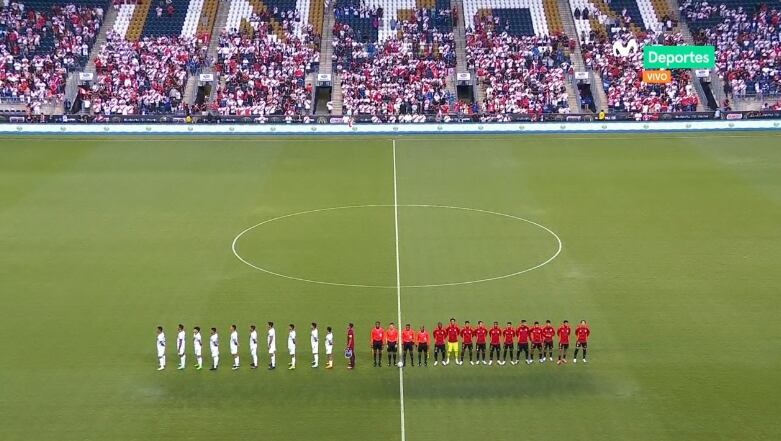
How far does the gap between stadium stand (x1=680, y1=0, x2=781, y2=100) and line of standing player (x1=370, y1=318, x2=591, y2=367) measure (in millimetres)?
39344

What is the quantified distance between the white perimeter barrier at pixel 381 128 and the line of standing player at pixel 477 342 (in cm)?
3134

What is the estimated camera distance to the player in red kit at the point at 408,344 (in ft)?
80.1

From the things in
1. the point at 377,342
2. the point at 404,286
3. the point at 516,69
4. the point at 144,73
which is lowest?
the point at 404,286

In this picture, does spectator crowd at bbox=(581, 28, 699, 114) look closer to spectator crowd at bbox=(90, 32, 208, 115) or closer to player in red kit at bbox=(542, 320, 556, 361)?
spectator crowd at bbox=(90, 32, 208, 115)

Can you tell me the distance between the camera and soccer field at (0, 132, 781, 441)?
22.3m

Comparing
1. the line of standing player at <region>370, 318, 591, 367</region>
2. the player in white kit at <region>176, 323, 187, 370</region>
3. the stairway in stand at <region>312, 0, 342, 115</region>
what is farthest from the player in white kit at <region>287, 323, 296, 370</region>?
the stairway in stand at <region>312, 0, 342, 115</region>

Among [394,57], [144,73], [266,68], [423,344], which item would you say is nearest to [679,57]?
[394,57]

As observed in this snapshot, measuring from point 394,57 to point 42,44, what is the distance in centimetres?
2317

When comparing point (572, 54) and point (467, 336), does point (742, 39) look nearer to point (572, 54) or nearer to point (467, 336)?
point (572, 54)

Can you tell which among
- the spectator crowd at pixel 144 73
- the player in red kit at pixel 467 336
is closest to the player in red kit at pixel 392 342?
the player in red kit at pixel 467 336

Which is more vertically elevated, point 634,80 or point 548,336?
point 634,80

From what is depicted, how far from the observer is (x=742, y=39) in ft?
205

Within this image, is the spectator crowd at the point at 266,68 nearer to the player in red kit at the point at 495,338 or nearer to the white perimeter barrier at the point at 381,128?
the white perimeter barrier at the point at 381,128

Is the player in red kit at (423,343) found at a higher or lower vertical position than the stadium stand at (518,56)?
lower
